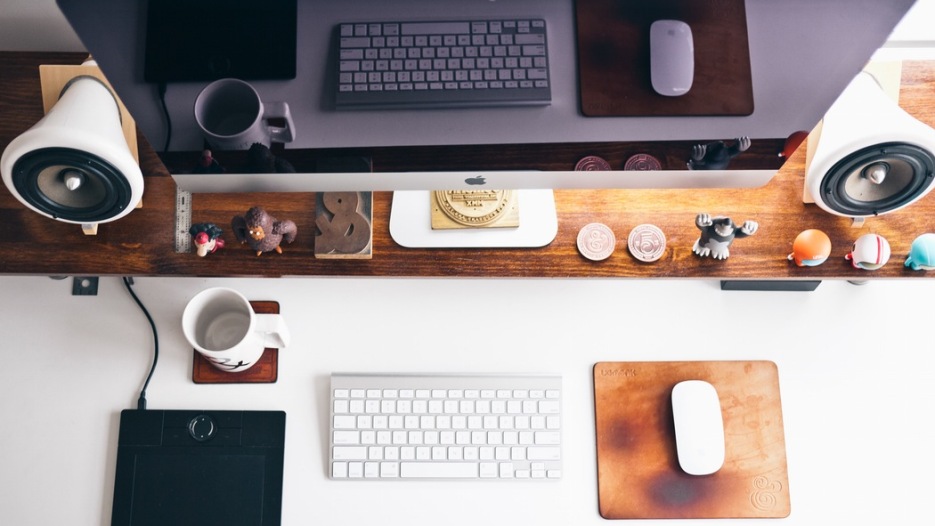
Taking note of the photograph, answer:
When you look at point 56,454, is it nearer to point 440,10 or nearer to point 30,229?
point 30,229

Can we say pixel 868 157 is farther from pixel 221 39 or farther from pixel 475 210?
pixel 221 39

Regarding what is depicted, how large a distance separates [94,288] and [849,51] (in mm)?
1078

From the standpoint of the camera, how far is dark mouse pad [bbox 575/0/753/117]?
73 cm

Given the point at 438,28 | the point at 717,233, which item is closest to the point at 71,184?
the point at 438,28

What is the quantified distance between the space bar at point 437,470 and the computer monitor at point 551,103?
442mm

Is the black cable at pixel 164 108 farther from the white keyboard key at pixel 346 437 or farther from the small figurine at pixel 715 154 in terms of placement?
the small figurine at pixel 715 154

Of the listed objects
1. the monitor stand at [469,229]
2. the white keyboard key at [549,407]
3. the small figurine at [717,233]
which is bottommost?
the white keyboard key at [549,407]

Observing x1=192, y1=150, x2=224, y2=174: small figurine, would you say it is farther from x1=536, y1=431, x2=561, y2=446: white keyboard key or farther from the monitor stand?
x1=536, y1=431, x2=561, y2=446: white keyboard key

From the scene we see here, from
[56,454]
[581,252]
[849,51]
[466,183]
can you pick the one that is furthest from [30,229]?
[849,51]

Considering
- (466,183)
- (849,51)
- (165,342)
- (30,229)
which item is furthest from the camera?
(165,342)

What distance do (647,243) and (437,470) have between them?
45cm

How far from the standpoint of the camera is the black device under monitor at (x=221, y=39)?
2.44ft

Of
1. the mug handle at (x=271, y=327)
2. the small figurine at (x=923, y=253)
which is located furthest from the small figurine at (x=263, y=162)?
the small figurine at (x=923, y=253)

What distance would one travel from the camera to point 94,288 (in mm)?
1058
